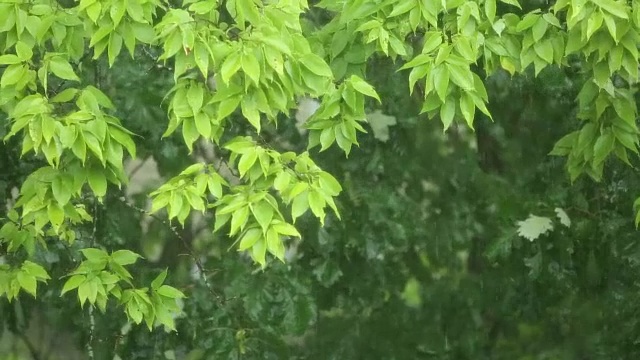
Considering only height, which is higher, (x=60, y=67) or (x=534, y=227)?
(x=60, y=67)

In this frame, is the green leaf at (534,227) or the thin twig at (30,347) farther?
the thin twig at (30,347)

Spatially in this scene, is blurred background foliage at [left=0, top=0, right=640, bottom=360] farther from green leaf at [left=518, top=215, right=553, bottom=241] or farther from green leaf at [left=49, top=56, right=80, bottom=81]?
green leaf at [left=49, top=56, right=80, bottom=81]

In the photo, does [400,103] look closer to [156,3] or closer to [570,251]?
[570,251]

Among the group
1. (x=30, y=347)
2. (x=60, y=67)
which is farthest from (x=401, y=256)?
(x=60, y=67)

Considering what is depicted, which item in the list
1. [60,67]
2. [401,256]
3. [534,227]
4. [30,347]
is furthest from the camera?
[30,347]

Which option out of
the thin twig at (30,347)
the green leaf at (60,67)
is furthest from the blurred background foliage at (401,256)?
the green leaf at (60,67)

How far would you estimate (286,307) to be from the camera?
16.4 ft

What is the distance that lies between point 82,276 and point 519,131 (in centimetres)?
276

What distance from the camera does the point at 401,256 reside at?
5398 millimetres

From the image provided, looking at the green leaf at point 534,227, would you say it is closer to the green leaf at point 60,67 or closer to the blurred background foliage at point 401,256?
the blurred background foliage at point 401,256

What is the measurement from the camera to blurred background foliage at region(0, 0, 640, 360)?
499 centimetres

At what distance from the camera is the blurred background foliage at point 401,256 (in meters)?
4.99

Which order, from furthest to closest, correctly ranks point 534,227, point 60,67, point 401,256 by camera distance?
point 401,256 < point 534,227 < point 60,67

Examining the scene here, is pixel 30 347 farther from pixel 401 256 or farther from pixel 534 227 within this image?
pixel 534 227
